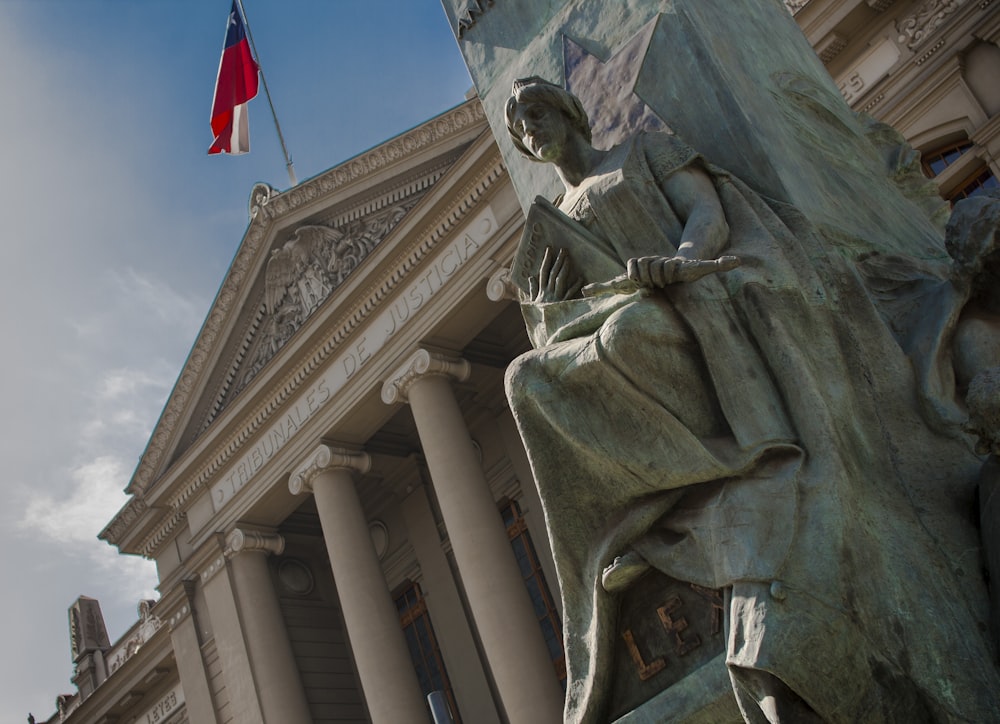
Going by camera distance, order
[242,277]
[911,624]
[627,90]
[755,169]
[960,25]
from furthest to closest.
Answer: [242,277]
[960,25]
[627,90]
[755,169]
[911,624]

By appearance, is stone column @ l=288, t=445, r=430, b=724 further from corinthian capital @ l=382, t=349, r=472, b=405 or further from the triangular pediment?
the triangular pediment

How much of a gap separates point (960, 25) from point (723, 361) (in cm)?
1344

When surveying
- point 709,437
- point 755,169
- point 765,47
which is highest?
point 765,47

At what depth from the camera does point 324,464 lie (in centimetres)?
1811

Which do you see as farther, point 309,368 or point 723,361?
point 309,368

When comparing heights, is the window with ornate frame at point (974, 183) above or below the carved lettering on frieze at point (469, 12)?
above

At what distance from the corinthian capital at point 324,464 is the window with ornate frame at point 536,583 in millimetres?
2576

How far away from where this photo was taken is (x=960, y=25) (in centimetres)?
1438

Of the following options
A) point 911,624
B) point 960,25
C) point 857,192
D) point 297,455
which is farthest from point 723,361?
point 297,455

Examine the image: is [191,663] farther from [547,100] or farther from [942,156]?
[547,100]

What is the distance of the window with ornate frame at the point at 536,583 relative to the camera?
17609 mm

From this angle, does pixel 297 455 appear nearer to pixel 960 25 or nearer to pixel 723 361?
pixel 960 25

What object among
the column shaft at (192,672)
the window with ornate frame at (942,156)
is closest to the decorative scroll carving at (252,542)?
the column shaft at (192,672)

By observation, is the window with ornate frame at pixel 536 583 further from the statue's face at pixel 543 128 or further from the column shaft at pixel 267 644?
the statue's face at pixel 543 128
